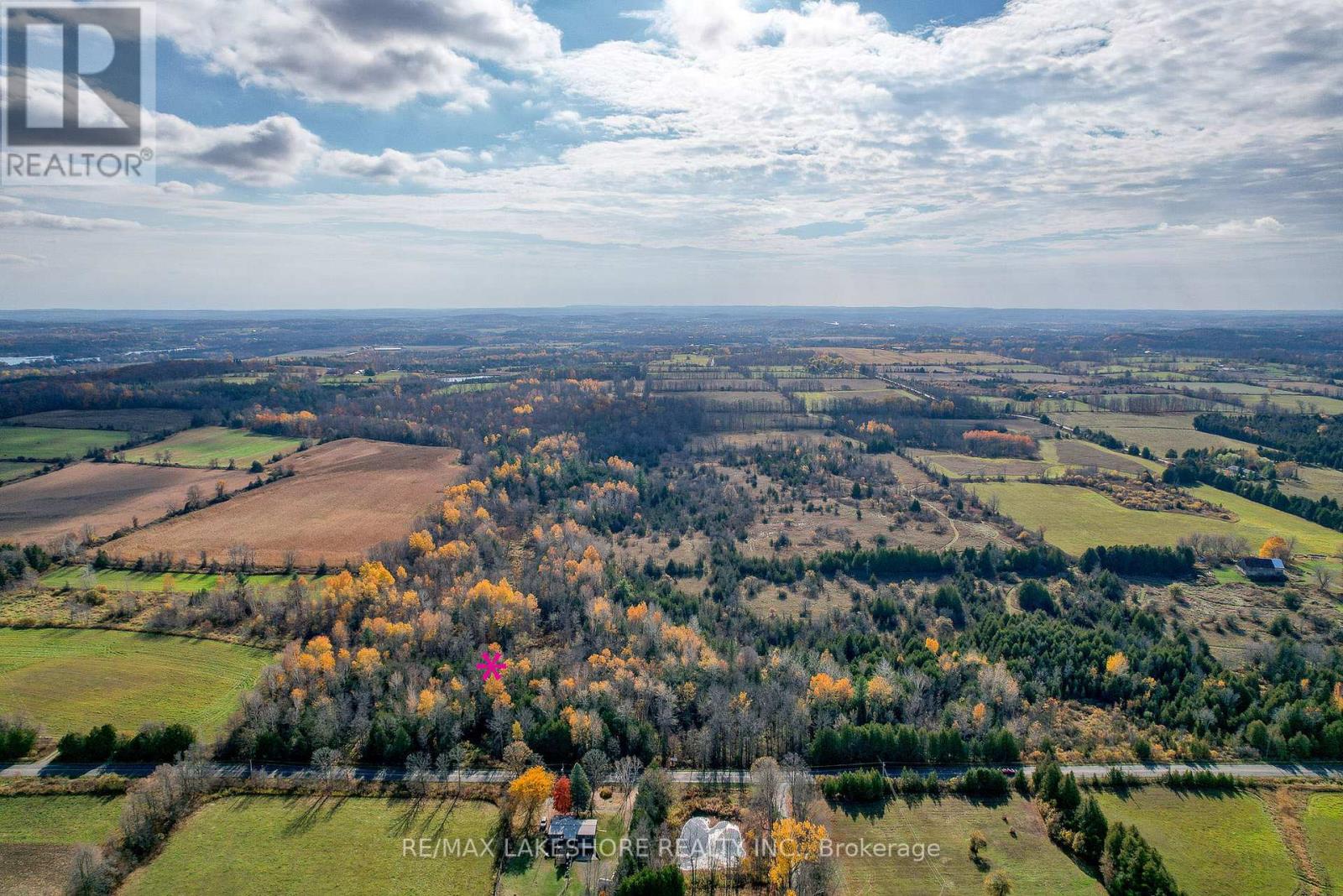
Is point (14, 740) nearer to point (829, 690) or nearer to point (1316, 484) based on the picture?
point (829, 690)

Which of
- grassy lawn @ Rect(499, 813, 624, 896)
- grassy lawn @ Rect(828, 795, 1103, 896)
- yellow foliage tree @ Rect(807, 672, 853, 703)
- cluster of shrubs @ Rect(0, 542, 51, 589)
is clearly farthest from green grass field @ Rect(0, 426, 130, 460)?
grassy lawn @ Rect(828, 795, 1103, 896)

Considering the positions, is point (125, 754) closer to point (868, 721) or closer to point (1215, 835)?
point (868, 721)

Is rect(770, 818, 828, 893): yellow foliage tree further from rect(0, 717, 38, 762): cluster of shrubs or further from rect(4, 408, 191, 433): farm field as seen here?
rect(4, 408, 191, 433): farm field

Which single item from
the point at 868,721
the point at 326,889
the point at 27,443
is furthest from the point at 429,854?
the point at 27,443

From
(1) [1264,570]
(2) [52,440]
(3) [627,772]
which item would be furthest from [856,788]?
(2) [52,440]

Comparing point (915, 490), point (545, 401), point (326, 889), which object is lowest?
point (326, 889)

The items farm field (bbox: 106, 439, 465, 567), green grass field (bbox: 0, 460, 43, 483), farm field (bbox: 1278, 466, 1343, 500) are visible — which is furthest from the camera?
farm field (bbox: 1278, 466, 1343, 500)
